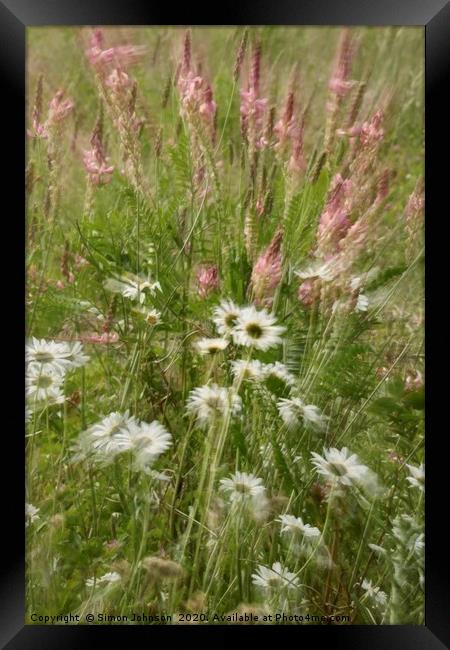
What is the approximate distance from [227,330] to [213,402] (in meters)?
0.10

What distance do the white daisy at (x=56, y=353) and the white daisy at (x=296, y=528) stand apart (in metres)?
0.33

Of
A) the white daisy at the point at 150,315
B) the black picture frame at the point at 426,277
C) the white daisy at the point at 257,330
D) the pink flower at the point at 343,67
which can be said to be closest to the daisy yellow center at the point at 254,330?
the white daisy at the point at 257,330

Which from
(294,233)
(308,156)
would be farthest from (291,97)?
(294,233)

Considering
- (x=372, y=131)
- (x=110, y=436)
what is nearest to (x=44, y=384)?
(x=110, y=436)

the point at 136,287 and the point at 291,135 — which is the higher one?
the point at 291,135

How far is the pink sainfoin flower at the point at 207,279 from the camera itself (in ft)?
4.12

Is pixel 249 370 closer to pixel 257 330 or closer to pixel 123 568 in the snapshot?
pixel 257 330

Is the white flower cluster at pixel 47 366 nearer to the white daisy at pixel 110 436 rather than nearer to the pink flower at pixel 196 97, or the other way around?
the white daisy at pixel 110 436

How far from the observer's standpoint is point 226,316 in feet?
4.09

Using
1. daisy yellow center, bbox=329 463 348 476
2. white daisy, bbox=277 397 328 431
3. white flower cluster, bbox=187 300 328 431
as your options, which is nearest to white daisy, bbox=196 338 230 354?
white flower cluster, bbox=187 300 328 431

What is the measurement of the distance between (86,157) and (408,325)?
480 mm

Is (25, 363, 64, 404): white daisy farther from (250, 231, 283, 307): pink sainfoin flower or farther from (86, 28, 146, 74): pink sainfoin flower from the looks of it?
(86, 28, 146, 74): pink sainfoin flower

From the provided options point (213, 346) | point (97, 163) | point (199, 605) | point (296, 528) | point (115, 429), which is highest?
point (97, 163)

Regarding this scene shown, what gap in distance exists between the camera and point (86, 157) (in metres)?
1.28
